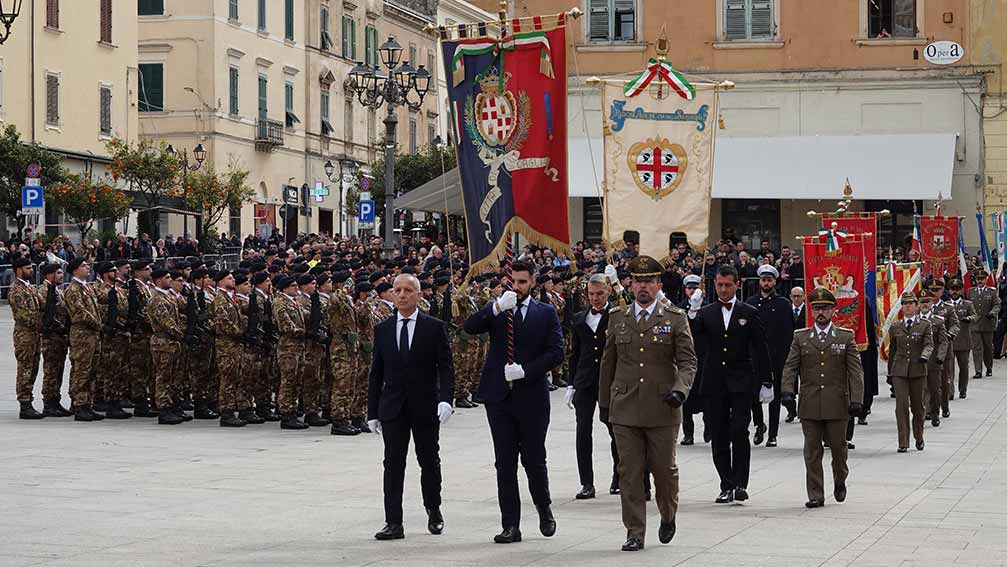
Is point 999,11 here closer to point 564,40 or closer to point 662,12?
point 662,12

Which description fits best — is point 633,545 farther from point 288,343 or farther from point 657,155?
point 288,343

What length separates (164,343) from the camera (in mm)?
18828

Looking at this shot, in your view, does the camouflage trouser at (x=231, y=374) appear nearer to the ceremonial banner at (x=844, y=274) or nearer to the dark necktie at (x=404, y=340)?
the ceremonial banner at (x=844, y=274)

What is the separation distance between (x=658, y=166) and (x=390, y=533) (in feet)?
23.7

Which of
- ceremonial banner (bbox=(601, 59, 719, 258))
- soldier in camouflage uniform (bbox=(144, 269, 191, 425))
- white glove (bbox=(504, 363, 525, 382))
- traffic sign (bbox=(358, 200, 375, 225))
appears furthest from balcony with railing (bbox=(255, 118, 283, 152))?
white glove (bbox=(504, 363, 525, 382))

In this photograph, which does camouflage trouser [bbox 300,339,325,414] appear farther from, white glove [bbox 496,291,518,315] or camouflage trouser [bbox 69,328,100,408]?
white glove [bbox 496,291,518,315]

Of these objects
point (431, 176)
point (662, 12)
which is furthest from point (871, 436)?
point (431, 176)

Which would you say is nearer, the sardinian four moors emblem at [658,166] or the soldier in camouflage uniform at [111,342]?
the sardinian four moors emblem at [658,166]

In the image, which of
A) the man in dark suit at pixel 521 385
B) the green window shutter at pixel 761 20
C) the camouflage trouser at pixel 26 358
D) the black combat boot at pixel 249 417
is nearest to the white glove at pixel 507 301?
the man in dark suit at pixel 521 385

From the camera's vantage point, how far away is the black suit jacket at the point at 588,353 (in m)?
13.7

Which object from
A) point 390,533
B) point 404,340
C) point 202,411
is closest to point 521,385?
point 404,340

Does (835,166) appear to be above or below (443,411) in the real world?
above

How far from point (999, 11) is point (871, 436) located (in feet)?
81.6

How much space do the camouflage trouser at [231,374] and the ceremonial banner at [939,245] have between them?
17.4 meters
